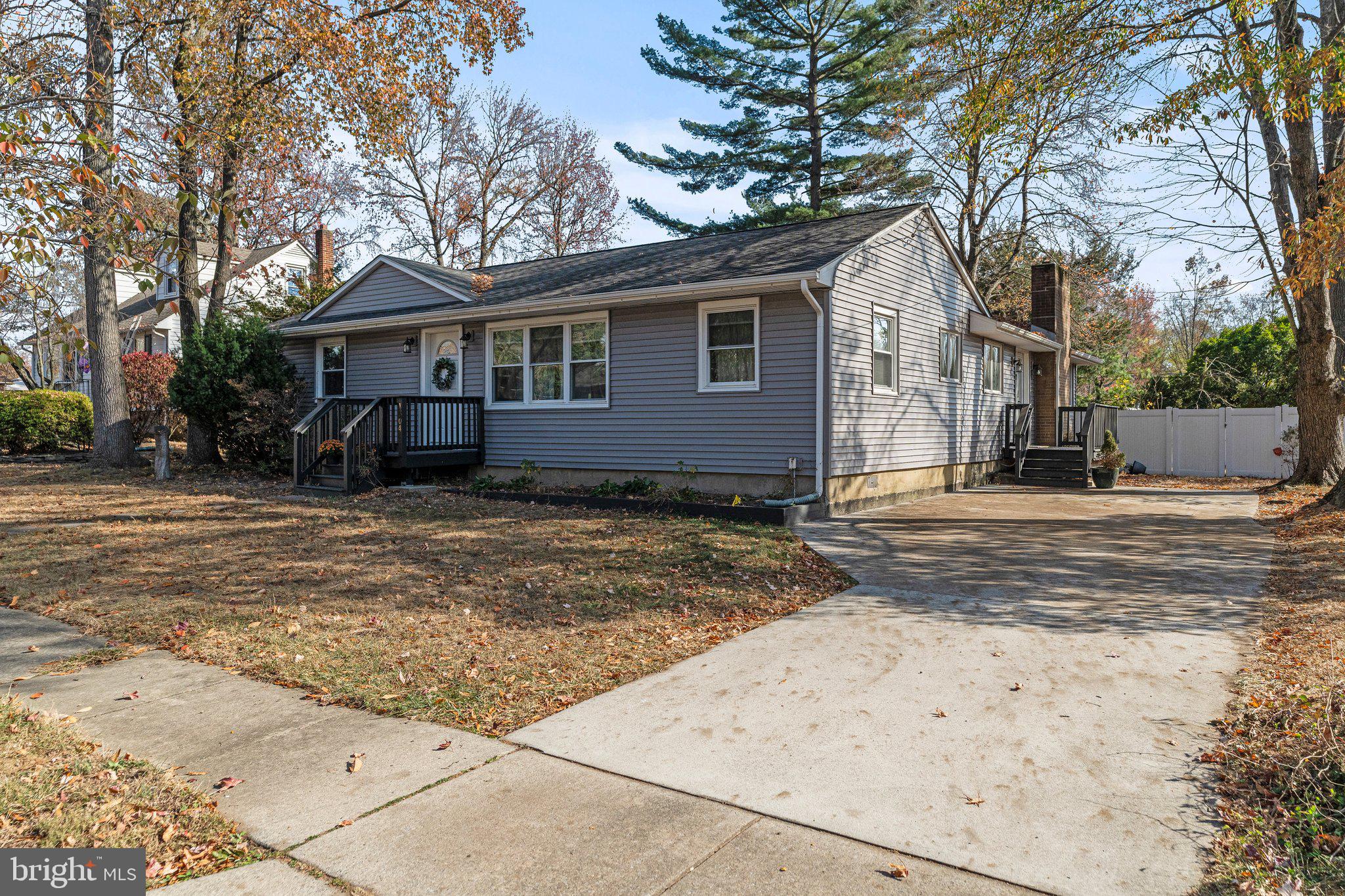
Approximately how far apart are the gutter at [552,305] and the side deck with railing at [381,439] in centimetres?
161

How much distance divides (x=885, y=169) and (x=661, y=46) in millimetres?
8195

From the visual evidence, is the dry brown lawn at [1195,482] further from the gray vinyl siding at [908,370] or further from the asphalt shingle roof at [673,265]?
the asphalt shingle roof at [673,265]

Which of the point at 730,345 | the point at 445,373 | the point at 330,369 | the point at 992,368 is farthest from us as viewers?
the point at 992,368

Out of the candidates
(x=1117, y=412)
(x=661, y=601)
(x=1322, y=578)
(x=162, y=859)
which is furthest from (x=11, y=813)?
(x=1117, y=412)

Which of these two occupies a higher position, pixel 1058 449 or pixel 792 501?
pixel 1058 449

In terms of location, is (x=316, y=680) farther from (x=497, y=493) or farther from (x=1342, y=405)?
(x=1342, y=405)

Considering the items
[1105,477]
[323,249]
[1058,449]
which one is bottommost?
→ [1105,477]

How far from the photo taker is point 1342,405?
1338cm

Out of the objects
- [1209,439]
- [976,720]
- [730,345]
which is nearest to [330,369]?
[730,345]

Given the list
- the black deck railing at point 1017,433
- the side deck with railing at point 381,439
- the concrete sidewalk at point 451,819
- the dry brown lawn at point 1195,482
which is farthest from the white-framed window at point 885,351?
the concrete sidewalk at point 451,819

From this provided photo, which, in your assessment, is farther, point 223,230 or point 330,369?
point 330,369

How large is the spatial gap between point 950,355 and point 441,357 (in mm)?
9848

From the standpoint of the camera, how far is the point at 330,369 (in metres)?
17.1

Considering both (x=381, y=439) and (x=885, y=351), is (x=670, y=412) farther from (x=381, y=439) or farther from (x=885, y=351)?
(x=381, y=439)
